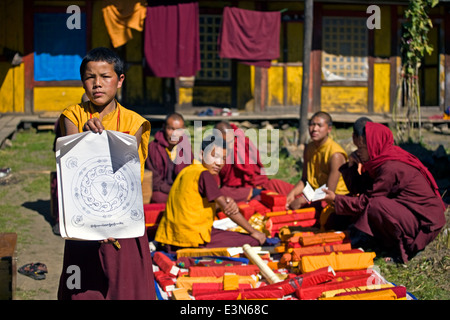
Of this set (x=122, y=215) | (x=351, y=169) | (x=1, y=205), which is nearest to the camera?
(x=122, y=215)

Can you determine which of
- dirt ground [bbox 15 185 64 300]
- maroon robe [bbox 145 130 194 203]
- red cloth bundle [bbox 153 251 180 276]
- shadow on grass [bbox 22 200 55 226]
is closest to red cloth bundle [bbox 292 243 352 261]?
red cloth bundle [bbox 153 251 180 276]

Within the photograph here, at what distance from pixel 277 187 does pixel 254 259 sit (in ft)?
8.23

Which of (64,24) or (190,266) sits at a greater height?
(64,24)

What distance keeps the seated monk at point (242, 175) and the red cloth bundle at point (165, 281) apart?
233 cm

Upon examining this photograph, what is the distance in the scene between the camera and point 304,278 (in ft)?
16.0

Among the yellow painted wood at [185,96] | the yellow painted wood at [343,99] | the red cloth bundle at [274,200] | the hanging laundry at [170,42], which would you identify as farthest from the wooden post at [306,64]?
the red cloth bundle at [274,200]

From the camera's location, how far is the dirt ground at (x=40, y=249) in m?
5.10

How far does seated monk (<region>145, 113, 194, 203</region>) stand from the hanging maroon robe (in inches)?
88.8

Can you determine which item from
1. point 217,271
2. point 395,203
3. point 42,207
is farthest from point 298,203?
point 42,207

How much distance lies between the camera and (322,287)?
475 centimetres

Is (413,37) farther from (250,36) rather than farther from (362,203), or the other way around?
(362,203)

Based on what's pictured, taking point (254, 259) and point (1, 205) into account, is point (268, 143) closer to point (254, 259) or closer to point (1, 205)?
point (1, 205)

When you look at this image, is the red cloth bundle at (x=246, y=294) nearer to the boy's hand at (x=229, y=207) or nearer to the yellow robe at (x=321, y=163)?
the boy's hand at (x=229, y=207)

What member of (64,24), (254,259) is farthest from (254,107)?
(254,259)
